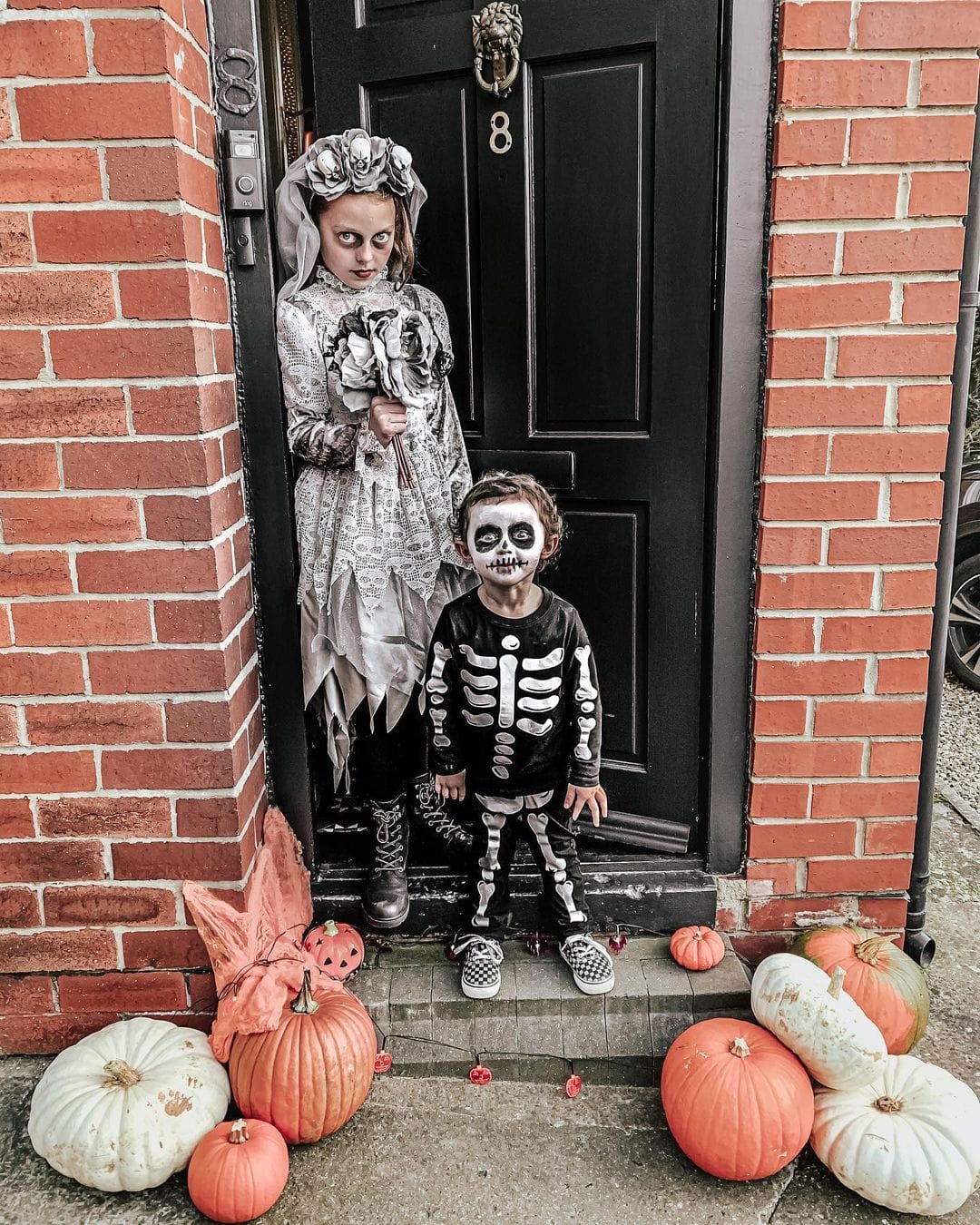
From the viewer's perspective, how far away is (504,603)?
2332 millimetres

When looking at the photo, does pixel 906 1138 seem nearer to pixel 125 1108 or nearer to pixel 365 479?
pixel 125 1108

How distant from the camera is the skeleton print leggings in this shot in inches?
99.7

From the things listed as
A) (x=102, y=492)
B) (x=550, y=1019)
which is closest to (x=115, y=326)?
(x=102, y=492)

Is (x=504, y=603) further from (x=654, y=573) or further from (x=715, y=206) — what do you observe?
(x=715, y=206)

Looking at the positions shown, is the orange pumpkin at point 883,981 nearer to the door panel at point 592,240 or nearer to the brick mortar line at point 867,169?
the door panel at point 592,240

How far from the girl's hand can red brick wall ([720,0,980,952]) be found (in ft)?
2.90

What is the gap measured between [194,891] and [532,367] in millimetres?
1601

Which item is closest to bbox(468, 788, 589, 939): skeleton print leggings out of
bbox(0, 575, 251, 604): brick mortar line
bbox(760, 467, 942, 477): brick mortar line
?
bbox(0, 575, 251, 604): brick mortar line

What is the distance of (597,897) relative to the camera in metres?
2.66

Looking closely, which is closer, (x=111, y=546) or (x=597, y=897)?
(x=111, y=546)

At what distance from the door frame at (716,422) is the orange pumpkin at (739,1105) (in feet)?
1.87

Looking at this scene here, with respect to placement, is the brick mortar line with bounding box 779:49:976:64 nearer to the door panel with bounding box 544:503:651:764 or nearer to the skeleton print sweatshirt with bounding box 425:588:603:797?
the door panel with bounding box 544:503:651:764

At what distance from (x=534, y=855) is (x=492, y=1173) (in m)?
0.78

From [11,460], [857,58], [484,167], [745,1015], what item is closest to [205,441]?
[11,460]
